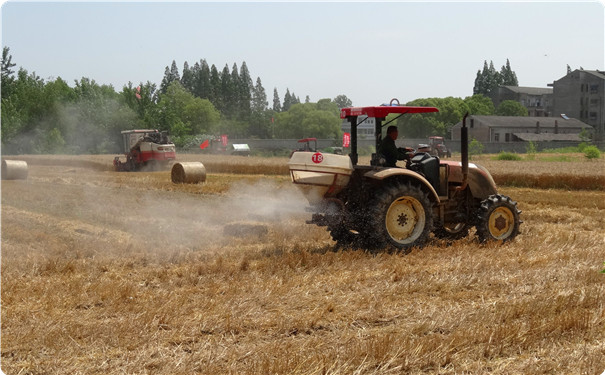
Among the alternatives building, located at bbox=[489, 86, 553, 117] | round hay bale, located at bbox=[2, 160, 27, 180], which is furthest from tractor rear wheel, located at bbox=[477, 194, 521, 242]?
building, located at bbox=[489, 86, 553, 117]

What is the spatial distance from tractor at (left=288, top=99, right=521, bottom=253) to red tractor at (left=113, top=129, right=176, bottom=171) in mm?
22105

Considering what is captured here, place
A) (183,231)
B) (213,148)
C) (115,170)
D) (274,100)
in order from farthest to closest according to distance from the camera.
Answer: (274,100) < (213,148) < (115,170) < (183,231)

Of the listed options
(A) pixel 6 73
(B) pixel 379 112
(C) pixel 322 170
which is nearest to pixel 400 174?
(B) pixel 379 112

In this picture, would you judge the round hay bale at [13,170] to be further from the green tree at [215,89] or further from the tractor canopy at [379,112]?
the green tree at [215,89]

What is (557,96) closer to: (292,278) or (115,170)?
(115,170)

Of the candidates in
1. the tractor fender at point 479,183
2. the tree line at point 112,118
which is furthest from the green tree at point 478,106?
the tractor fender at point 479,183

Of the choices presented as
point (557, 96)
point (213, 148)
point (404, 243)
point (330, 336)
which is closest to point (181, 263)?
point (404, 243)

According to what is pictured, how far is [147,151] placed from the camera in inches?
1220

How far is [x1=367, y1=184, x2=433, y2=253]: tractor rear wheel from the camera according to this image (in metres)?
9.26

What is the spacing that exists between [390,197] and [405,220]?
1.95 feet

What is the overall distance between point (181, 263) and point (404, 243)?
10.9ft

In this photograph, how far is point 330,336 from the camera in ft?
18.5

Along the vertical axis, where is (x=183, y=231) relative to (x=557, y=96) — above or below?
below

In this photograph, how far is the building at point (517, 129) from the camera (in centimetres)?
7875
